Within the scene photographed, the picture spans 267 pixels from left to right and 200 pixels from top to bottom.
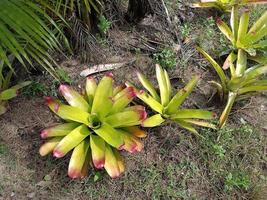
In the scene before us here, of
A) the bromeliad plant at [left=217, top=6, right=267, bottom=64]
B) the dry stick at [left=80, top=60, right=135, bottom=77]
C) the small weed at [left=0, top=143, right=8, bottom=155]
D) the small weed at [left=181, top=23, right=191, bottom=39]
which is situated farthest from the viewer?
the small weed at [left=181, top=23, right=191, bottom=39]

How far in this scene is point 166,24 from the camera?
3.50 metres

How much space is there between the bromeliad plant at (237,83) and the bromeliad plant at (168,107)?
0.64 feet

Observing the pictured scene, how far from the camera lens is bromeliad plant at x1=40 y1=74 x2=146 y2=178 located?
259 cm

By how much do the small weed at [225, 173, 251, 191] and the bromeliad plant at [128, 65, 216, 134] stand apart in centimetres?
36

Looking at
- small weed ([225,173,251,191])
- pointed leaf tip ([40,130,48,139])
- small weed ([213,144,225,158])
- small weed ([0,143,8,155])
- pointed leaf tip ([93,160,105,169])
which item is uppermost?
pointed leaf tip ([40,130,48,139])

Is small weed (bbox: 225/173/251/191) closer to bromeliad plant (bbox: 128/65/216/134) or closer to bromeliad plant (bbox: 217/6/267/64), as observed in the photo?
bromeliad plant (bbox: 128/65/216/134)

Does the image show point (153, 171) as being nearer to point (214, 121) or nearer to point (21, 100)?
point (214, 121)

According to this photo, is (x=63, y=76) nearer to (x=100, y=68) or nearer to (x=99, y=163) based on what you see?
(x=100, y=68)

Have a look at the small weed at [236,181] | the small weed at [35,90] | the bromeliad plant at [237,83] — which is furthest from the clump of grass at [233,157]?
the small weed at [35,90]

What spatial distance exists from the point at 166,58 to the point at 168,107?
524mm

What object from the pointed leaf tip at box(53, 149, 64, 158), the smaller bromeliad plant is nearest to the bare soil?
the smaller bromeliad plant

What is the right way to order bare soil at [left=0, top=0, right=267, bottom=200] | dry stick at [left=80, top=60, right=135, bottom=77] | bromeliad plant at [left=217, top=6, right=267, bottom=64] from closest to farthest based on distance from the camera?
bare soil at [left=0, top=0, right=267, bottom=200], dry stick at [left=80, top=60, right=135, bottom=77], bromeliad plant at [left=217, top=6, right=267, bottom=64]

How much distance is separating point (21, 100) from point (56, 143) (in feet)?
1.87

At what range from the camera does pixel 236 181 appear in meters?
2.78
